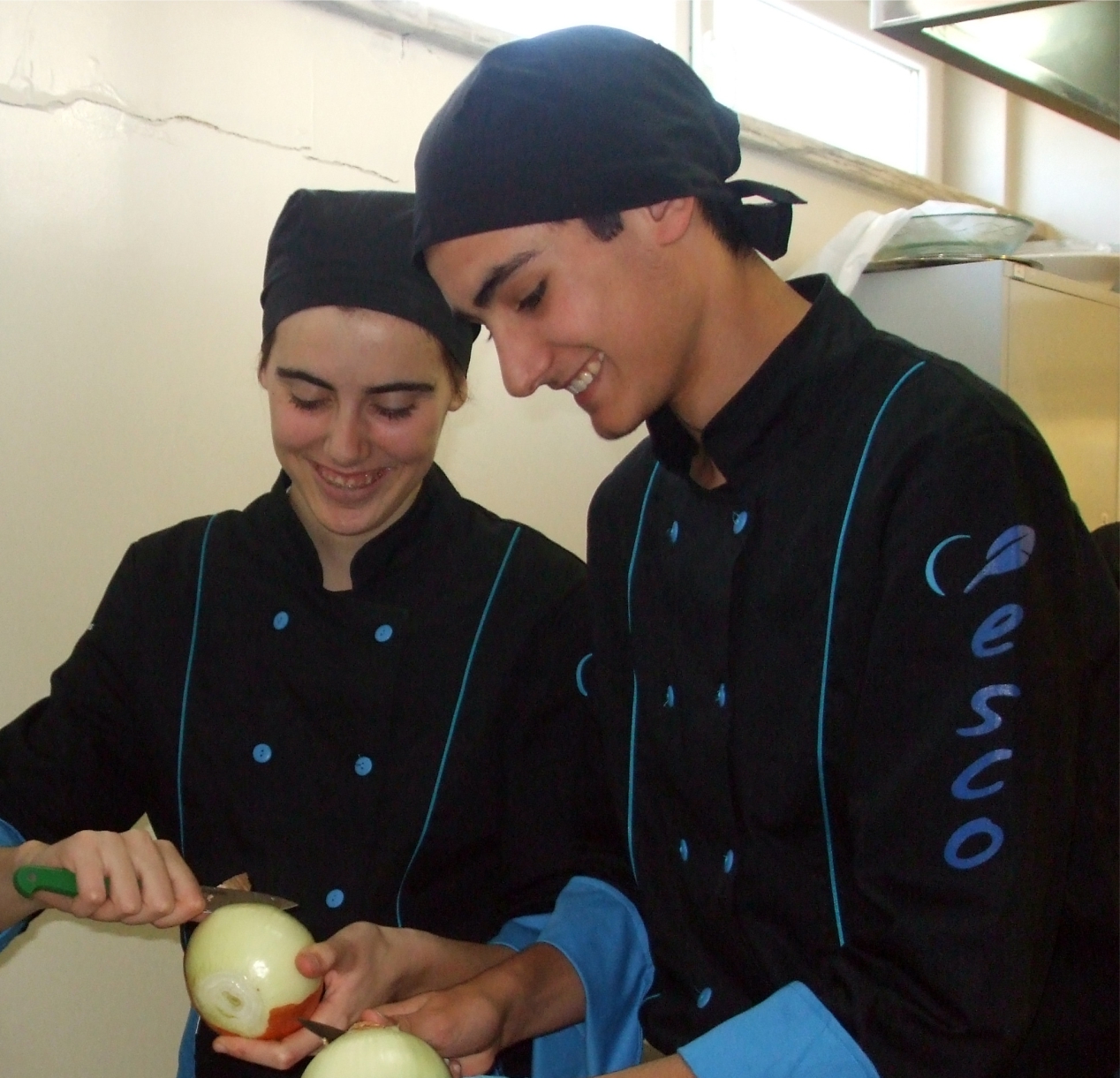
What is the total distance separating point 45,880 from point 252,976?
187 mm

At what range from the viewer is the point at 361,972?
0.98 m

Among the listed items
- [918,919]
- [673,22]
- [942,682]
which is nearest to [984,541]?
[942,682]

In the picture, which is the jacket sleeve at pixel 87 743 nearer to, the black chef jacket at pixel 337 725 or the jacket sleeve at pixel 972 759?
the black chef jacket at pixel 337 725

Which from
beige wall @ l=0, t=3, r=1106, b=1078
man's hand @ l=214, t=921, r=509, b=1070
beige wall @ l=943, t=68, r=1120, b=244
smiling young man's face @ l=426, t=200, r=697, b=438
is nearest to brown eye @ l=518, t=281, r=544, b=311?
smiling young man's face @ l=426, t=200, r=697, b=438

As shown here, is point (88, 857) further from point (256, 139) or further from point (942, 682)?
point (256, 139)

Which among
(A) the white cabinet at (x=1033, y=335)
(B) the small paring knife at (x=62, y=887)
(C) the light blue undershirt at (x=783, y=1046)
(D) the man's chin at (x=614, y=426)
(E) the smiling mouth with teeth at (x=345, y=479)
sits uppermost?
(A) the white cabinet at (x=1033, y=335)

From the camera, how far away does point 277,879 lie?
1.17 meters

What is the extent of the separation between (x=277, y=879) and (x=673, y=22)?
2139 mm

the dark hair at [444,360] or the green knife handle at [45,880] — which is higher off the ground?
the dark hair at [444,360]

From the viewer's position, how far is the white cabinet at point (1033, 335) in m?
2.39

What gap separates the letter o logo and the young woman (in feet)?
1.58

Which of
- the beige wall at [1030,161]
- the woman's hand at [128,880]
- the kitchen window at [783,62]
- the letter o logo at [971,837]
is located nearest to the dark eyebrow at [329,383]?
the woman's hand at [128,880]

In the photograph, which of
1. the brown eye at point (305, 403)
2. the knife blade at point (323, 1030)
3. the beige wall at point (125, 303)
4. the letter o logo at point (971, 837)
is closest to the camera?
the letter o logo at point (971, 837)

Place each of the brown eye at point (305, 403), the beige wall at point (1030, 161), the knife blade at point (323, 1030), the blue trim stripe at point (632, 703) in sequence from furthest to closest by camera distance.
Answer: the beige wall at point (1030, 161) → the brown eye at point (305, 403) → the blue trim stripe at point (632, 703) → the knife blade at point (323, 1030)
